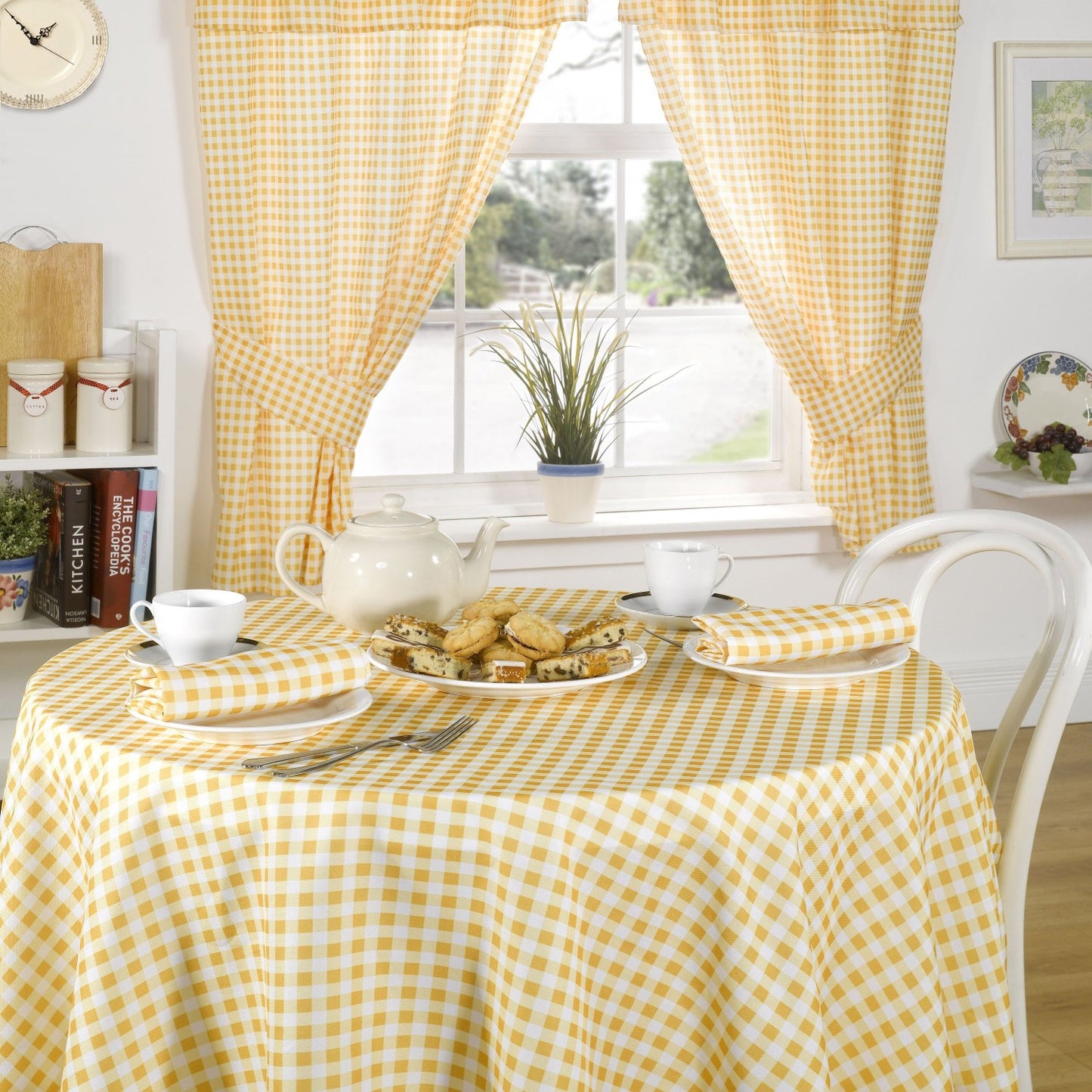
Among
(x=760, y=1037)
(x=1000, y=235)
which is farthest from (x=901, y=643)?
(x=1000, y=235)

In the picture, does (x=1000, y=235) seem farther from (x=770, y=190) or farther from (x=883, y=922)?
(x=883, y=922)

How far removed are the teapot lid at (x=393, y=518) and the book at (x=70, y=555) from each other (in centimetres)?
134

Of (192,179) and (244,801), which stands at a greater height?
(192,179)

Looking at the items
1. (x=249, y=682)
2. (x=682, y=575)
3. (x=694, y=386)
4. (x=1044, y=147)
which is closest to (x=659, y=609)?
(x=682, y=575)

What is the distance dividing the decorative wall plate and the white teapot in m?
2.47

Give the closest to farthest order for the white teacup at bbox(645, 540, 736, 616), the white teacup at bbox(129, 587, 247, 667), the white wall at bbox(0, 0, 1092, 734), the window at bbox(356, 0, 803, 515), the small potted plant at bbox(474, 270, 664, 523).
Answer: the white teacup at bbox(129, 587, 247, 667)
the white teacup at bbox(645, 540, 736, 616)
the white wall at bbox(0, 0, 1092, 734)
the small potted plant at bbox(474, 270, 664, 523)
the window at bbox(356, 0, 803, 515)

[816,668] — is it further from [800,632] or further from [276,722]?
[276,722]

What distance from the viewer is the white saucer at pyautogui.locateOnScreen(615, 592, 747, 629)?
1.74 metres

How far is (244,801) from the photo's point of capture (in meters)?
1.23

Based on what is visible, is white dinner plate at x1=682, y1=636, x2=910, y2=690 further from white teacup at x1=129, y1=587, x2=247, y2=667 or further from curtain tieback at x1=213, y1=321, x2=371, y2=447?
curtain tieback at x1=213, y1=321, x2=371, y2=447

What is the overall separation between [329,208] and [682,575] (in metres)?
1.67

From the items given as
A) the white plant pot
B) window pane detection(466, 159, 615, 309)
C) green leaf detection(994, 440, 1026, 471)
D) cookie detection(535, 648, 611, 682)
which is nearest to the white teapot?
cookie detection(535, 648, 611, 682)

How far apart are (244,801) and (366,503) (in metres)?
2.21

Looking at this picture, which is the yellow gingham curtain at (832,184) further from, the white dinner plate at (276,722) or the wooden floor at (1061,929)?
the white dinner plate at (276,722)
